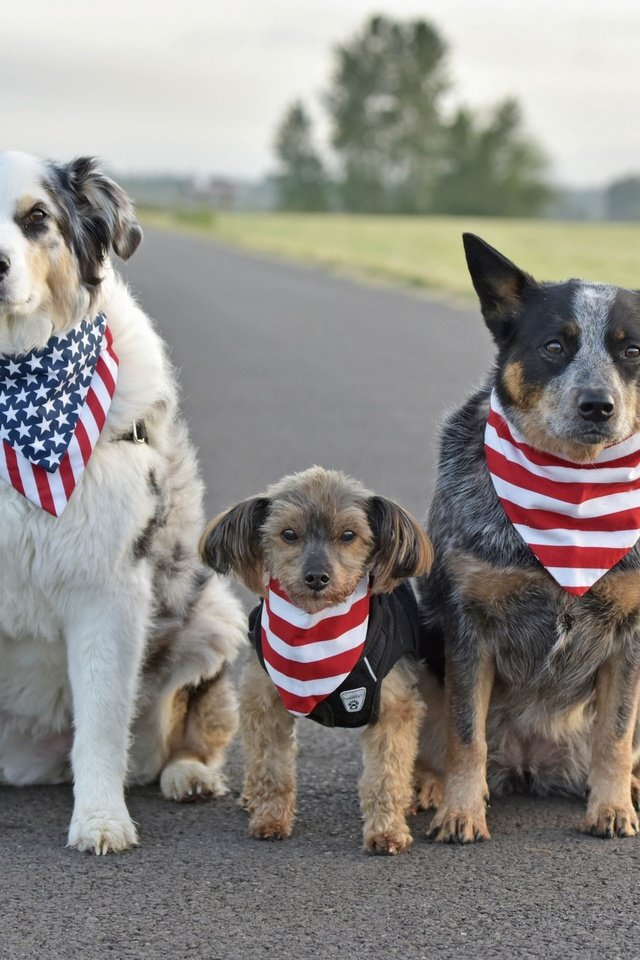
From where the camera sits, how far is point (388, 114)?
106 meters

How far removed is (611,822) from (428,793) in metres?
0.70

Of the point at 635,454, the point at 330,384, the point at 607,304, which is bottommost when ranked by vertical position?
the point at 330,384

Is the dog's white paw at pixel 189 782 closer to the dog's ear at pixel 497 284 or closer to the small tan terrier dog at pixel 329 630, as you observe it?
the small tan terrier dog at pixel 329 630

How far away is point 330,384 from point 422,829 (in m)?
10.2

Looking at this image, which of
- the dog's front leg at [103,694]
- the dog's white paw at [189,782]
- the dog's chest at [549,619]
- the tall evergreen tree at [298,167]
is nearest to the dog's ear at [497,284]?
the dog's chest at [549,619]

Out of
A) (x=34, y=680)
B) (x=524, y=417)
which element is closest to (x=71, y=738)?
(x=34, y=680)

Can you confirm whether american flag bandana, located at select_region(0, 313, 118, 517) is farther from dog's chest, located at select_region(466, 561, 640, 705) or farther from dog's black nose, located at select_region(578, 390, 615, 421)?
dog's black nose, located at select_region(578, 390, 615, 421)

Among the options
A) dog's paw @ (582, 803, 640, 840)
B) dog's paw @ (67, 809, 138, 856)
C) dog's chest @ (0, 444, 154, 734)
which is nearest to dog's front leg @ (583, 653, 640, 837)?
dog's paw @ (582, 803, 640, 840)

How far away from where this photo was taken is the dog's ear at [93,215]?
15.0 ft

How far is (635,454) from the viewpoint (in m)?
4.51

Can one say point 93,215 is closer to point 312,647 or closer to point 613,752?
point 312,647

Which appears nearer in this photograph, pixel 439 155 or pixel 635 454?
pixel 635 454

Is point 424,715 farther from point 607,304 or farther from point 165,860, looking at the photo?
point 607,304

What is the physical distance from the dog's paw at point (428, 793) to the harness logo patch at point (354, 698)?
70cm
